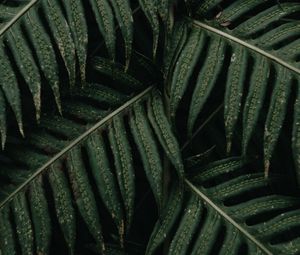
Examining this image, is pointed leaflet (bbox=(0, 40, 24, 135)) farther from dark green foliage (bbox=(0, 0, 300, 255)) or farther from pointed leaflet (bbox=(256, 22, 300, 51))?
pointed leaflet (bbox=(256, 22, 300, 51))

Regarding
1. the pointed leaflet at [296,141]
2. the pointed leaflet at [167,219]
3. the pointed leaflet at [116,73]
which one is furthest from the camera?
the pointed leaflet at [116,73]

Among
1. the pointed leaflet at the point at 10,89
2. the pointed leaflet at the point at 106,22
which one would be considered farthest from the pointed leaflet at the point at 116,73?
the pointed leaflet at the point at 10,89

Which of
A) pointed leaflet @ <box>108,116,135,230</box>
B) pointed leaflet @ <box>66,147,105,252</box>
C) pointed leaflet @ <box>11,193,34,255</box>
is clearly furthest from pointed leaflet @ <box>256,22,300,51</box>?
pointed leaflet @ <box>11,193,34,255</box>

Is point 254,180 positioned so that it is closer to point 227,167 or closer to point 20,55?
point 227,167

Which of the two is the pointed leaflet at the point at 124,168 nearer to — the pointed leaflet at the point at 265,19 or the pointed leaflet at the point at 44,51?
the pointed leaflet at the point at 44,51

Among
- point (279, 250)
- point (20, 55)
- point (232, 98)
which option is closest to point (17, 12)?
point (20, 55)

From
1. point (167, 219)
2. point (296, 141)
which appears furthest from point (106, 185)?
point (296, 141)

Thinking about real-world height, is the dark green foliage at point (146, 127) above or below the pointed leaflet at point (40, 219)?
above

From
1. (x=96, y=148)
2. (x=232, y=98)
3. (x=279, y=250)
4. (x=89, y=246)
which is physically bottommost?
(x=89, y=246)
